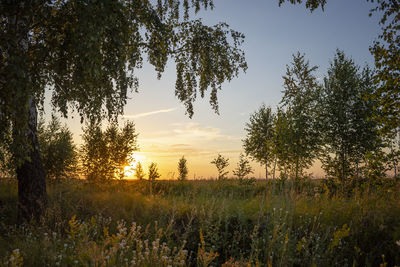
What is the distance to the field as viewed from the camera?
14.1 feet

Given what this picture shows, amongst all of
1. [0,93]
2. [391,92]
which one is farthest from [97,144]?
[391,92]

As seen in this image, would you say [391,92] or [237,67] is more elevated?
[237,67]

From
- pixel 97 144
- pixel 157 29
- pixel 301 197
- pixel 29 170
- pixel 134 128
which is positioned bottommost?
pixel 301 197

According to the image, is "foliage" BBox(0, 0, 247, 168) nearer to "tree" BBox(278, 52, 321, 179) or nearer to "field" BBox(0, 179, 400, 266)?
"field" BBox(0, 179, 400, 266)

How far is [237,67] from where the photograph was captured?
952 cm

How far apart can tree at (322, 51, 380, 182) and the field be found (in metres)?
11.9

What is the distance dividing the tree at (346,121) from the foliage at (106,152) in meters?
13.6

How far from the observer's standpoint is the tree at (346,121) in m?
19.3

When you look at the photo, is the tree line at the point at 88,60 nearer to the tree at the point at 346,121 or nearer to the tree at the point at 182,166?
the tree at the point at 346,121

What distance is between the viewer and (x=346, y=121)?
1970cm

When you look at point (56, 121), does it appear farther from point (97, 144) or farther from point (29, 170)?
point (29, 170)

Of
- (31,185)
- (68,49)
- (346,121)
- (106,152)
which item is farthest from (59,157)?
(346,121)

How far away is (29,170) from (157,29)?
5219 millimetres

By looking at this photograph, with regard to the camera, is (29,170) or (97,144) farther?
(97,144)
